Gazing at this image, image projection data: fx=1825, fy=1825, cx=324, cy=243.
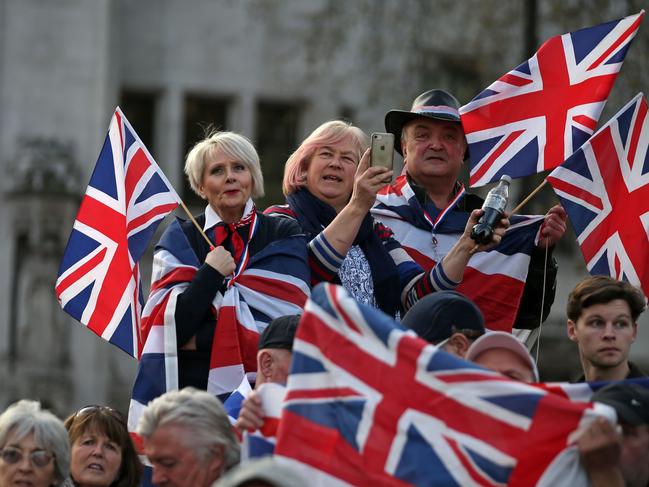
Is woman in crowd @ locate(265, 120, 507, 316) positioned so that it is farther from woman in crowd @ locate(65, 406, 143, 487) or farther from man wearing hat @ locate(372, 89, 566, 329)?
woman in crowd @ locate(65, 406, 143, 487)

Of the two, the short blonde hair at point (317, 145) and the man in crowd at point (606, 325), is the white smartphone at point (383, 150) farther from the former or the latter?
the man in crowd at point (606, 325)

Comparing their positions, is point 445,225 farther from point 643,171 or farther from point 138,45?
point 138,45

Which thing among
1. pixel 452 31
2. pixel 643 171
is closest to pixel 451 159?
pixel 643 171

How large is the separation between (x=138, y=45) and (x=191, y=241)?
20896 mm

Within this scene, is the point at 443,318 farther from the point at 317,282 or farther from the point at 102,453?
the point at 102,453

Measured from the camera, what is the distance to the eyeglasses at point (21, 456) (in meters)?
7.11

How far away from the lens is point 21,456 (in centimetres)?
710

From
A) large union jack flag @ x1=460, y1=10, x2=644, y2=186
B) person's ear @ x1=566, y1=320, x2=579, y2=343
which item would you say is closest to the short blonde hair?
large union jack flag @ x1=460, y1=10, x2=644, y2=186

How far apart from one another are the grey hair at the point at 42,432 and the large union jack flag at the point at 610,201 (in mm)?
3067

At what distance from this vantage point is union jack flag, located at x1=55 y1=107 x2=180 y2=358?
353 inches

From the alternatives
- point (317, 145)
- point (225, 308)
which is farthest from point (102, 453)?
point (317, 145)

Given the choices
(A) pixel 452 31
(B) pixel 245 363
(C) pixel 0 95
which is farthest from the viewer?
(C) pixel 0 95

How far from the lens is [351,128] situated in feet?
28.0

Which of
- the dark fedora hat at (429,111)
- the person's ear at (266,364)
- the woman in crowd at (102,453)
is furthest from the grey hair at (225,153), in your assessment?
the person's ear at (266,364)
